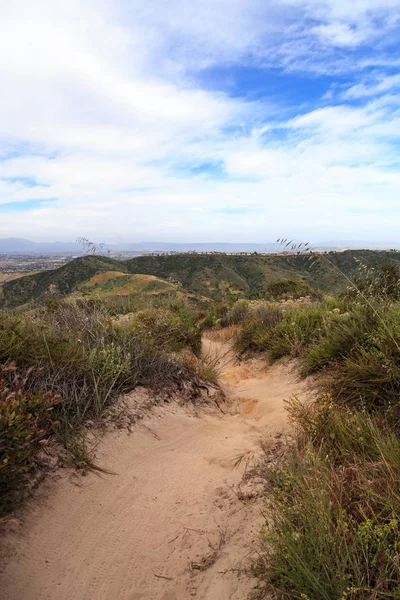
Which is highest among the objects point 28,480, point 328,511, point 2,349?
point 2,349

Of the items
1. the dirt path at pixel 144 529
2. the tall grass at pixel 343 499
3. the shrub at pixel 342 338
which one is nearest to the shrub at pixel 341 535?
the tall grass at pixel 343 499

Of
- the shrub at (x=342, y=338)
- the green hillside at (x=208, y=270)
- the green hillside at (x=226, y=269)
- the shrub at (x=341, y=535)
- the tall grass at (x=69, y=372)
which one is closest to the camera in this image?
the shrub at (x=341, y=535)

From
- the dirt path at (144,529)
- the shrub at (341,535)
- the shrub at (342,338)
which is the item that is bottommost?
the dirt path at (144,529)

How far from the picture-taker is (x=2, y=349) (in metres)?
3.18

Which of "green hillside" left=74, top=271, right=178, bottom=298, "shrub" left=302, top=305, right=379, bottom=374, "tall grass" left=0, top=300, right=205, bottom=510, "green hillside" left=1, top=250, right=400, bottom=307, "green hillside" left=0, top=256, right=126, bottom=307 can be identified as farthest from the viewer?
"green hillside" left=1, top=250, right=400, bottom=307

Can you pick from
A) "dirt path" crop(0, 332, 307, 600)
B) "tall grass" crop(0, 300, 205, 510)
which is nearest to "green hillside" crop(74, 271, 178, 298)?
"tall grass" crop(0, 300, 205, 510)

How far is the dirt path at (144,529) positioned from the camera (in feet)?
6.54

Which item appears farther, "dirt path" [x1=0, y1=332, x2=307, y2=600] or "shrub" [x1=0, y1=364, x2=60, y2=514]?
"shrub" [x1=0, y1=364, x2=60, y2=514]

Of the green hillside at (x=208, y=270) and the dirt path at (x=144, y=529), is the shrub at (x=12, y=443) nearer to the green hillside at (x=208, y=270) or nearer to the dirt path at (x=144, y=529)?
the dirt path at (x=144, y=529)

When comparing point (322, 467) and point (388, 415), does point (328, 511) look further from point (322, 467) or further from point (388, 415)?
point (388, 415)

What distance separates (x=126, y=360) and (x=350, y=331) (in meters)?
2.64

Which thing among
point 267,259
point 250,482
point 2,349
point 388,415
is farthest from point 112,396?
point 267,259

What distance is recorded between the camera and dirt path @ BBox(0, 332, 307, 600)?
6.54 feet

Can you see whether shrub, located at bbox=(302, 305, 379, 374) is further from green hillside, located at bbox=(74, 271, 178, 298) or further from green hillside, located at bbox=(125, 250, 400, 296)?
green hillside, located at bbox=(125, 250, 400, 296)
